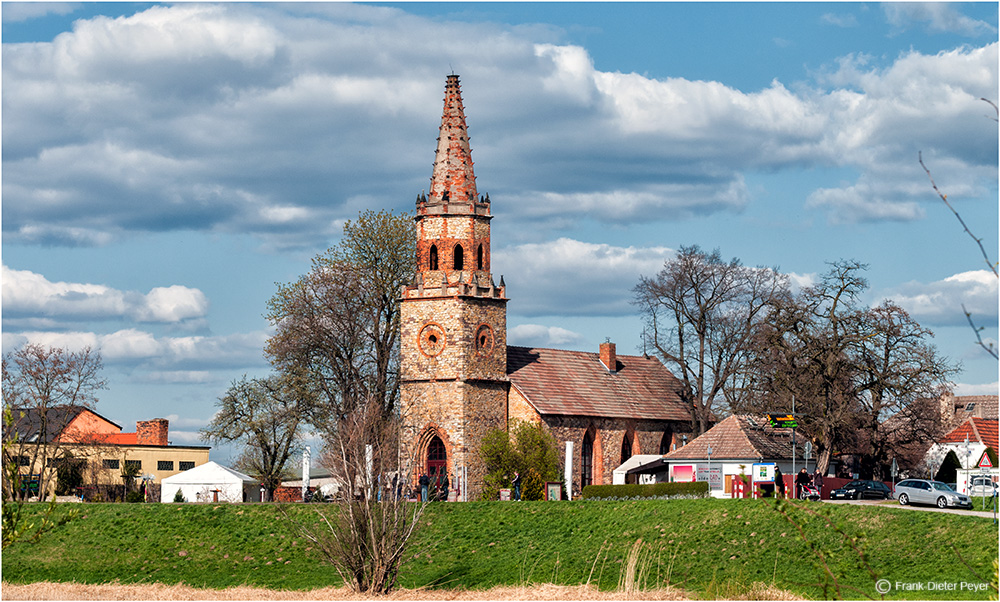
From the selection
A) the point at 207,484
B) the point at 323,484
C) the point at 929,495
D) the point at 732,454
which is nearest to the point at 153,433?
the point at 323,484

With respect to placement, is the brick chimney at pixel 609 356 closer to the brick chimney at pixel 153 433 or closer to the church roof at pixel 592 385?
the church roof at pixel 592 385

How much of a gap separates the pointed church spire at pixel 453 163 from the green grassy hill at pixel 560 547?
21056 mm

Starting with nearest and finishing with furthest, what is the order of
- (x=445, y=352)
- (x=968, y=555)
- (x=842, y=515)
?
(x=968, y=555) → (x=842, y=515) → (x=445, y=352)

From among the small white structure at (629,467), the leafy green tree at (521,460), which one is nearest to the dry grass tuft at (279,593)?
the leafy green tree at (521,460)

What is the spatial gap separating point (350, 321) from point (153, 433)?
78.1ft

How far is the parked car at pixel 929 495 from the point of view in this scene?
41000mm

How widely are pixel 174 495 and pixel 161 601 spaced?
22.9 meters

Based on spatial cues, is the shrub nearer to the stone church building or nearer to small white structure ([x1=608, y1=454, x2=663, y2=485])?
the stone church building

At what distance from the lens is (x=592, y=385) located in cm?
6388

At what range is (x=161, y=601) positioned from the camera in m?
28.8

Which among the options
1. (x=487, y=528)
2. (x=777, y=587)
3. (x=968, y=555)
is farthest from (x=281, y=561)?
(x=968, y=555)

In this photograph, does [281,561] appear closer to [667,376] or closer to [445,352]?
[445,352]

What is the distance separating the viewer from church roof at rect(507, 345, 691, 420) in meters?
59.5

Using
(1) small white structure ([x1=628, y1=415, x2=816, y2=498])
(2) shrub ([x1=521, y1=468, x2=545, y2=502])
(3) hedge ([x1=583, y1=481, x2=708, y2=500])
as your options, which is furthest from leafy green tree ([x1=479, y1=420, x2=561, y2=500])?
(3) hedge ([x1=583, y1=481, x2=708, y2=500])
